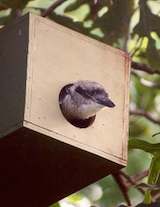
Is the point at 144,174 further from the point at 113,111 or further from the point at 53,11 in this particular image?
the point at 113,111

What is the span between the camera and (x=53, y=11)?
398 cm

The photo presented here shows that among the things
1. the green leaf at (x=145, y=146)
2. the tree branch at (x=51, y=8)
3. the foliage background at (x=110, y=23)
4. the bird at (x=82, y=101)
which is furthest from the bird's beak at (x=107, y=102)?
the tree branch at (x=51, y=8)

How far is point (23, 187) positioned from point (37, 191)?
0.06 metres

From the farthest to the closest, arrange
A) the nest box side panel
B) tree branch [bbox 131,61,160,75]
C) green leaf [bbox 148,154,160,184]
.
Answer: tree branch [bbox 131,61,160,75]
green leaf [bbox 148,154,160,184]
the nest box side panel

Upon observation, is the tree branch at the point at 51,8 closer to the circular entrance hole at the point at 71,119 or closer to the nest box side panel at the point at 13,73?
the nest box side panel at the point at 13,73

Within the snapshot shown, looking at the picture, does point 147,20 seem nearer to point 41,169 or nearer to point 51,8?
point 51,8

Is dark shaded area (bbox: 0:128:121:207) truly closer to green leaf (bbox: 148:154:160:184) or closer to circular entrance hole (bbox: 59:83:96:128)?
circular entrance hole (bbox: 59:83:96:128)

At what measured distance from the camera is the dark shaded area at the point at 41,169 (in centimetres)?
278

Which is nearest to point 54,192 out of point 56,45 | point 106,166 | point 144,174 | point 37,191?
point 37,191

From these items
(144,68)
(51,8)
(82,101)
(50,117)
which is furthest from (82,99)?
(144,68)

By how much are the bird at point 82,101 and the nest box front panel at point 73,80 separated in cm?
2

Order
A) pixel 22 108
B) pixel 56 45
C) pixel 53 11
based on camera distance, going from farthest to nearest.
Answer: pixel 53 11
pixel 56 45
pixel 22 108

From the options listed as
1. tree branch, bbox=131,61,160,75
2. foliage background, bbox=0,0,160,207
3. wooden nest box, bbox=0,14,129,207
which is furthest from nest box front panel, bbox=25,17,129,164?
tree branch, bbox=131,61,160,75

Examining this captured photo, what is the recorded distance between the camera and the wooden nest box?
2.77 m
